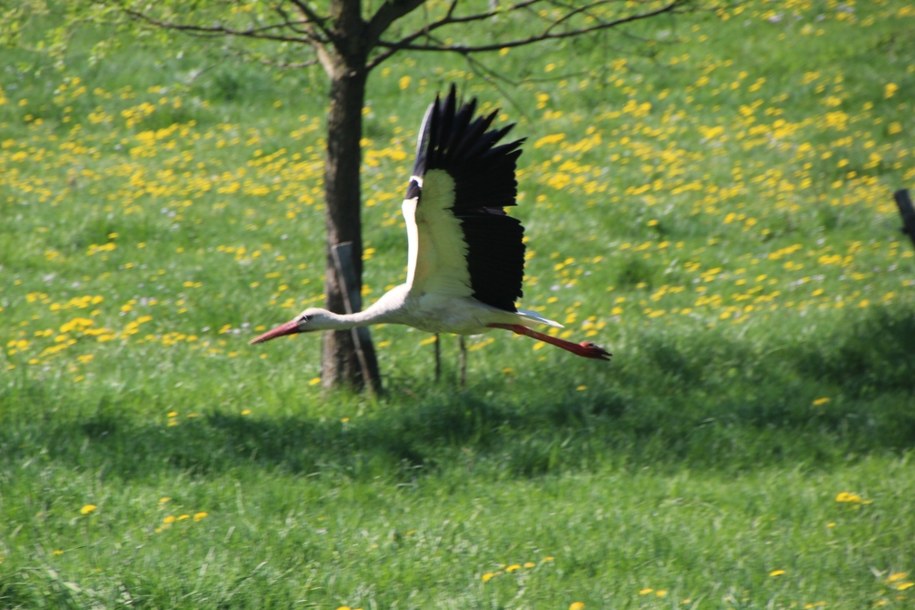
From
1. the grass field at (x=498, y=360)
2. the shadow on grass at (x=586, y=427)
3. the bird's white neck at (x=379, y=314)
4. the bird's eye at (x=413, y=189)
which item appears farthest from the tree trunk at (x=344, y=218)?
the bird's eye at (x=413, y=189)

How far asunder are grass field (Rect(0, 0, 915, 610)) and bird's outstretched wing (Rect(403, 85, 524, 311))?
1.20m

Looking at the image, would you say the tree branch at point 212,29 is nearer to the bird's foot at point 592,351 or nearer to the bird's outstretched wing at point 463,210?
the bird's outstretched wing at point 463,210

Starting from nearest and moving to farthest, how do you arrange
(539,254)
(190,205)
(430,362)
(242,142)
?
(430,362) → (539,254) → (190,205) → (242,142)

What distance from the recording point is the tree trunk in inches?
283

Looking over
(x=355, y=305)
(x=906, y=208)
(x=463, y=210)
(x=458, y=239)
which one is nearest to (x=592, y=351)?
(x=458, y=239)

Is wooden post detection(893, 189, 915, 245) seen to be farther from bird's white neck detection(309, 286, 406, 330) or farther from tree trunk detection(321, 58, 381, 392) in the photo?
bird's white neck detection(309, 286, 406, 330)

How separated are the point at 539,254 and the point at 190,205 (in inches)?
139

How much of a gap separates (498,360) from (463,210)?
3.30m

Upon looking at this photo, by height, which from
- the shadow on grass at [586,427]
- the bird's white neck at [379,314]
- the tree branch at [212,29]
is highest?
the tree branch at [212,29]

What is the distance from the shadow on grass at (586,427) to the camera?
628 centimetres

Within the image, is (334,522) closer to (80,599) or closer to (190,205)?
(80,599)

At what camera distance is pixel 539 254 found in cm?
1009

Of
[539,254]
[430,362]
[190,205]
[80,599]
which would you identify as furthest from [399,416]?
[190,205]

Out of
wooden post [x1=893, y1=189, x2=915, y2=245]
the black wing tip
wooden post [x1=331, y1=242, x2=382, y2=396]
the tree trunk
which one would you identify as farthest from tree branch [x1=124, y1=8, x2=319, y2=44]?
wooden post [x1=893, y1=189, x2=915, y2=245]
